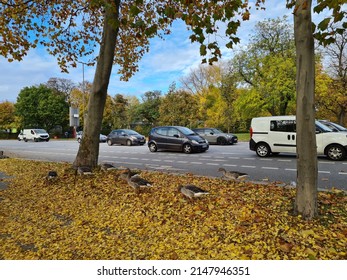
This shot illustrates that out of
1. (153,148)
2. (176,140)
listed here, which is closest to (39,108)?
(153,148)

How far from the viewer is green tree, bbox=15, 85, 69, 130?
51.5 metres

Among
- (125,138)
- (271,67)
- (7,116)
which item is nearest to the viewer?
(125,138)

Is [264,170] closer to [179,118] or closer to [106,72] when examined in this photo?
[106,72]

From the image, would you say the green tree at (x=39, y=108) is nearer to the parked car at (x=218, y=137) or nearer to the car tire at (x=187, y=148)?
the parked car at (x=218, y=137)

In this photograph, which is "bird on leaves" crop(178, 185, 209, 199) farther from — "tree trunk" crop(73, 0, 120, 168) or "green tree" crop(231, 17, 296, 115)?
"green tree" crop(231, 17, 296, 115)

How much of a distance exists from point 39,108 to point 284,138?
170 feet

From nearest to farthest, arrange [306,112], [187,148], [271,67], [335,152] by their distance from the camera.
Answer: [306,112], [335,152], [187,148], [271,67]

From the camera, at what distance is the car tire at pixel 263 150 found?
492 inches

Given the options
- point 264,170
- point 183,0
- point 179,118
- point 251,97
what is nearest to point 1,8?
point 183,0

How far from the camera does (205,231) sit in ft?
12.3

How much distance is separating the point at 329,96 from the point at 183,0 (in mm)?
31501

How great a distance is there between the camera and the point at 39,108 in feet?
169

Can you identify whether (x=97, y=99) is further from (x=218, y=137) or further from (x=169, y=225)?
(x=218, y=137)

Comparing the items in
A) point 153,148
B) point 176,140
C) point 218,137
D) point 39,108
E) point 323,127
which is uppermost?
point 39,108
